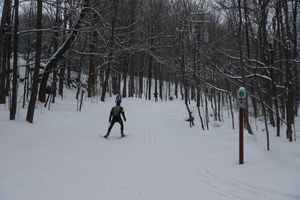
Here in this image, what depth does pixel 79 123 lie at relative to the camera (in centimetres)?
2081

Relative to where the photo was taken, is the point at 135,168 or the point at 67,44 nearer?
the point at 135,168

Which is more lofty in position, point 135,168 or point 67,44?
point 67,44

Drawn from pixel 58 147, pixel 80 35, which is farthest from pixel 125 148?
pixel 80 35

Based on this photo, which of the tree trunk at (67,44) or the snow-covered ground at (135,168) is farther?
the tree trunk at (67,44)

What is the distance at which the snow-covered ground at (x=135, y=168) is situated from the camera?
7156 mm

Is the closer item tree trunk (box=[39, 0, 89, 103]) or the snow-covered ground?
the snow-covered ground

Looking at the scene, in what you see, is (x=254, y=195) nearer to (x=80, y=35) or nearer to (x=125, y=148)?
(x=125, y=148)

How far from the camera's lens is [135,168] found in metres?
9.62

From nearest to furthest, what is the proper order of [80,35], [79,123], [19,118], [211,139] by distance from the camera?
[211,139]
[19,118]
[80,35]
[79,123]

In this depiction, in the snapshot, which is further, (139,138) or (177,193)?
(139,138)

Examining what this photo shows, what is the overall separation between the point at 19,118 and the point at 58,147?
6137 millimetres

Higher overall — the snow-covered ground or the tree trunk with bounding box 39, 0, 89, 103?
the tree trunk with bounding box 39, 0, 89, 103

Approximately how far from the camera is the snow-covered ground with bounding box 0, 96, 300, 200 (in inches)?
282

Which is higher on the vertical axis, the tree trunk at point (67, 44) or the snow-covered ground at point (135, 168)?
the tree trunk at point (67, 44)
